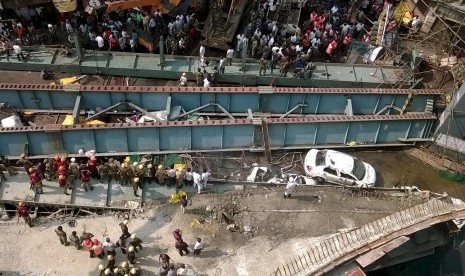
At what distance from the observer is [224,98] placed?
23.4 m

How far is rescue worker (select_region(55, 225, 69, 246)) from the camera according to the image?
706 inches

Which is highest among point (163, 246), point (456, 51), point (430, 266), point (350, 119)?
point (456, 51)

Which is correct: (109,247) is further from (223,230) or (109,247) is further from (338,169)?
(338,169)

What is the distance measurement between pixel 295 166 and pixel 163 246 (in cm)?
742

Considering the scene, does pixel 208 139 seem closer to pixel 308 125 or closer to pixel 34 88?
pixel 308 125

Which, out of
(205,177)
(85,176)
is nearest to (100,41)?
(85,176)

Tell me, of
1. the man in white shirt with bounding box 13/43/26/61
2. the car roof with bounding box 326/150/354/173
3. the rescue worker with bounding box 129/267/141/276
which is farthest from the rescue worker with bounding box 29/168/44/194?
the car roof with bounding box 326/150/354/173

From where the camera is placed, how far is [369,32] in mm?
28172

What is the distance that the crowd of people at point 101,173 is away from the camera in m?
19.6

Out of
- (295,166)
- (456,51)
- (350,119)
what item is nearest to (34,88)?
(295,166)

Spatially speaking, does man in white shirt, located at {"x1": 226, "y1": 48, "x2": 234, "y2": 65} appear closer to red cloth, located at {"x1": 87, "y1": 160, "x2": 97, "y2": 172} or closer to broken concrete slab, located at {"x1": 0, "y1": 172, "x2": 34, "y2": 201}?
red cloth, located at {"x1": 87, "y1": 160, "x2": 97, "y2": 172}

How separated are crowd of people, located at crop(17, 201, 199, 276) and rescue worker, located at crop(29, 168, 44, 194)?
91 centimetres

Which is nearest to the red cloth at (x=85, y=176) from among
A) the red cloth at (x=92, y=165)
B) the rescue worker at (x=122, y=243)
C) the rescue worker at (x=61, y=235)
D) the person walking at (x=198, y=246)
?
the red cloth at (x=92, y=165)

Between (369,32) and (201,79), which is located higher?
(369,32)
